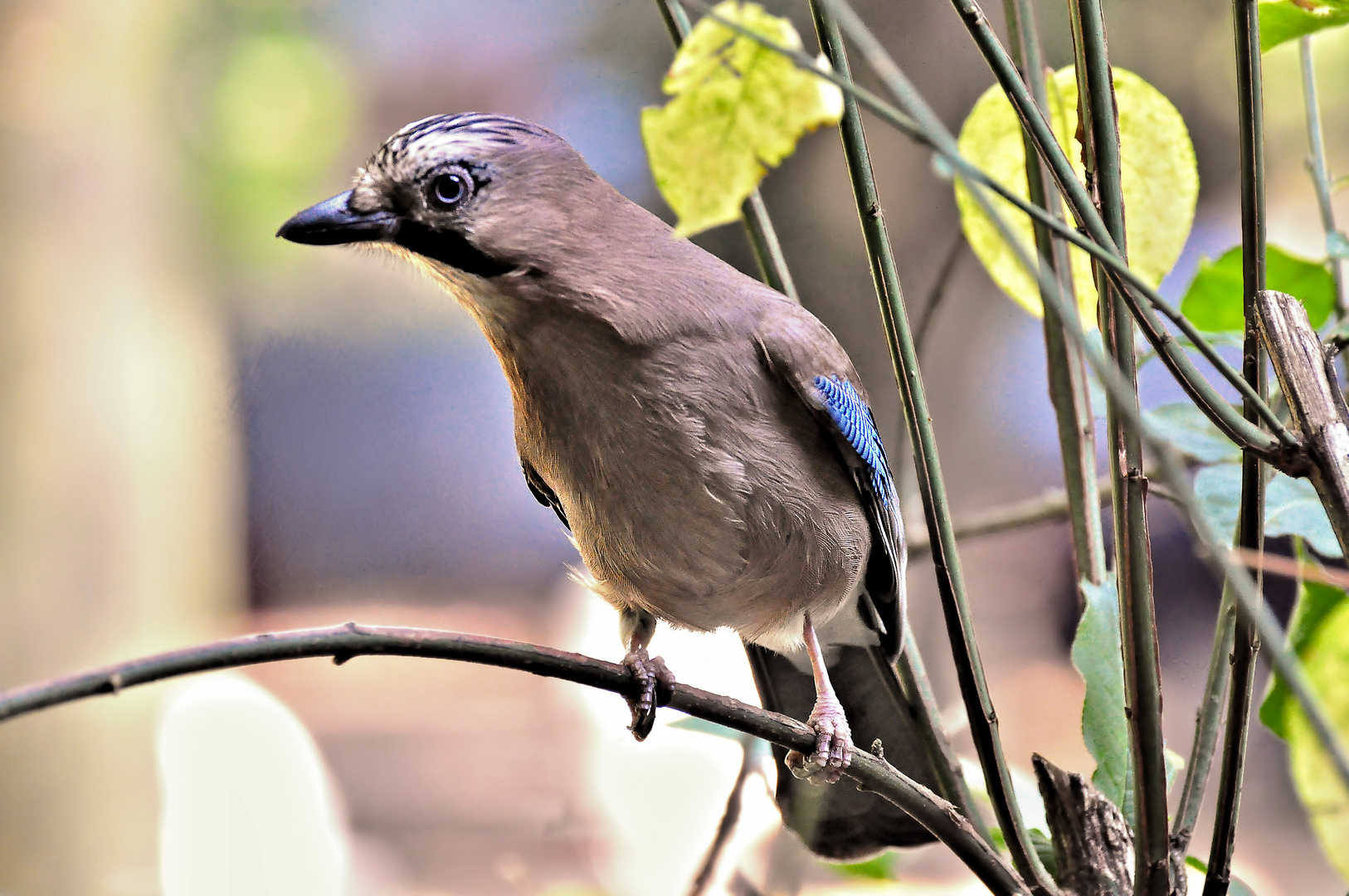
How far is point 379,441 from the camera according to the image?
1.65 m

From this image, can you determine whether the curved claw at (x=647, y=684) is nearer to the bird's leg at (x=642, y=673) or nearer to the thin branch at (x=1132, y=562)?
the bird's leg at (x=642, y=673)

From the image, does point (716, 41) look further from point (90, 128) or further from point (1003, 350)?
point (90, 128)

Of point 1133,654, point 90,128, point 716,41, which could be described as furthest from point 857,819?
point 90,128

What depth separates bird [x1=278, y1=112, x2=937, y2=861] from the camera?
108 cm

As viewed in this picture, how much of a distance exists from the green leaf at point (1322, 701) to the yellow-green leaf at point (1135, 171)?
0.40 m

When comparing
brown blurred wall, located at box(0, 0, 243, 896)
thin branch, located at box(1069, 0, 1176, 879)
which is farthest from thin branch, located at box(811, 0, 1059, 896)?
brown blurred wall, located at box(0, 0, 243, 896)

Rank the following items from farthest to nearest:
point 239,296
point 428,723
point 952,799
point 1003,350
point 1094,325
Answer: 1. point 428,723
2. point 239,296
3. point 1003,350
4. point 1094,325
5. point 952,799

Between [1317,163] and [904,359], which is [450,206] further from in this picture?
[1317,163]

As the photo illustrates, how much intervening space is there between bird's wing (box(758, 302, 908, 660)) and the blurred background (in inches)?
8.2

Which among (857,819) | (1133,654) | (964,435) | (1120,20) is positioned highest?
(1120,20)

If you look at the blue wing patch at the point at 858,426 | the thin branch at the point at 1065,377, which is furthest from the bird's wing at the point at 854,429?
the thin branch at the point at 1065,377

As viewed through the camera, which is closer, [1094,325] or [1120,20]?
[1094,325]

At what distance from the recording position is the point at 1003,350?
171 cm

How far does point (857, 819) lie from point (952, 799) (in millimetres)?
302
